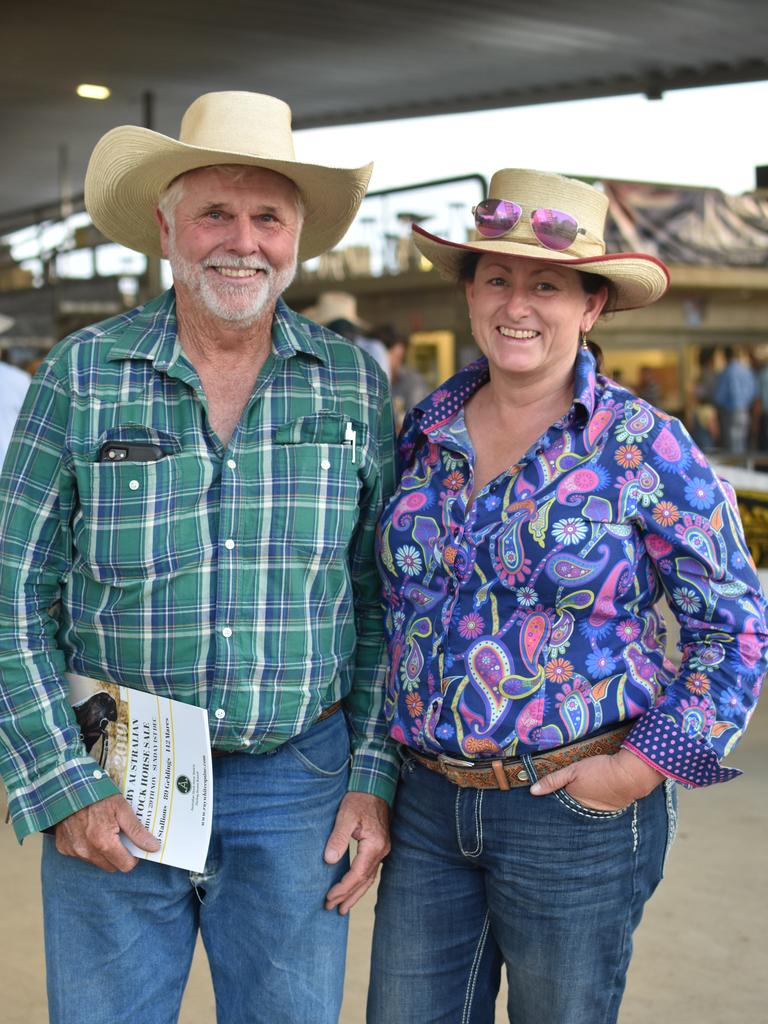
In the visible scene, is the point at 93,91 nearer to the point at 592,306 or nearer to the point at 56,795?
the point at 592,306

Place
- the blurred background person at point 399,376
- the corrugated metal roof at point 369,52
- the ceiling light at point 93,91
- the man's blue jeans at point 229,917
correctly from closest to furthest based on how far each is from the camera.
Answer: the man's blue jeans at point 229,917 < the blurred background person at point 399,376 < the corrugated metal roof at point 369,52 < the ceiling light at point 93,91

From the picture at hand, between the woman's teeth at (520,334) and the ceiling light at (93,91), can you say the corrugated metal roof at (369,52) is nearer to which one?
the ceiling light at (93,91)

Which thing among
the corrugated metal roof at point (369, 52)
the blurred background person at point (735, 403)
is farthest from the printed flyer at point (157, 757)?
the blurred background person at point (735, 403)

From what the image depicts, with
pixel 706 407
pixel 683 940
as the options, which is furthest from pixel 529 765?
pixel 706 407

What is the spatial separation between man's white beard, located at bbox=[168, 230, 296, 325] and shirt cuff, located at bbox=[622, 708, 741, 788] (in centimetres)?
92

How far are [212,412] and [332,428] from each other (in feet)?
0.68

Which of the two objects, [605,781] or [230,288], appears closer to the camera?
[605,781]

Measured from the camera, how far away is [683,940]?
3.57 metres

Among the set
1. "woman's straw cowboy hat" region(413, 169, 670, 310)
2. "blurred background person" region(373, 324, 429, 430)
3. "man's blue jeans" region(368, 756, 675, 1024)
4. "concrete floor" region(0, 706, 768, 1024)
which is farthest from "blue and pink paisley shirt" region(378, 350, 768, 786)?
"blurred background person" region(373, 324, 429, 430)

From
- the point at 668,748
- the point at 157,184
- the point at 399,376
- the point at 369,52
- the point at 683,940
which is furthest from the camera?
the point at 369,52

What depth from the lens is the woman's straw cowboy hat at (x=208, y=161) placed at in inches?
78.9

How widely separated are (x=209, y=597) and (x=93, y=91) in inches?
467

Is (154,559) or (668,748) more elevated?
(154,559)

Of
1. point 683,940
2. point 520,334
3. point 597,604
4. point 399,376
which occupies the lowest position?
point 683,940
